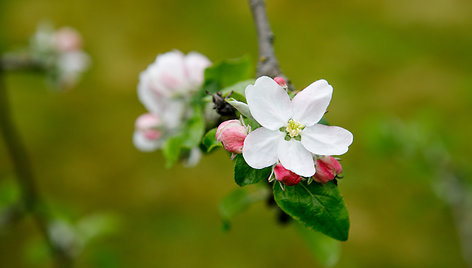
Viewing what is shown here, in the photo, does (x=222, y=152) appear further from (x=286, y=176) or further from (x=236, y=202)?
(x=286, y=176)

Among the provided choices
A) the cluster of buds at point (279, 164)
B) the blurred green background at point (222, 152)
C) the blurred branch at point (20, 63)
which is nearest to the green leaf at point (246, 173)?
the cluster of buds at point (279, 164)

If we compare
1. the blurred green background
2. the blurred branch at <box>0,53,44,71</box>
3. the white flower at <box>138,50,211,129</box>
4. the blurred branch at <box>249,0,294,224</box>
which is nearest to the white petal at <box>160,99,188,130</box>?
the white flower at <box>138,50,211,129</box>

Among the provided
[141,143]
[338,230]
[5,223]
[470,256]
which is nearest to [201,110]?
[141,143]

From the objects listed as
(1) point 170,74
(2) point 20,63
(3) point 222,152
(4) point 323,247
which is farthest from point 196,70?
(3) point 222,152

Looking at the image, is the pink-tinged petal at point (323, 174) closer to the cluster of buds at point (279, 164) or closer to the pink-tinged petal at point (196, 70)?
the cluster of buds at point (279, 164)

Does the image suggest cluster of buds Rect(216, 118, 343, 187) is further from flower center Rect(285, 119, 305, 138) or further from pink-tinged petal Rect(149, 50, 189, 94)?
pink-tinged petal Rect(149, 50, 189, 94)
